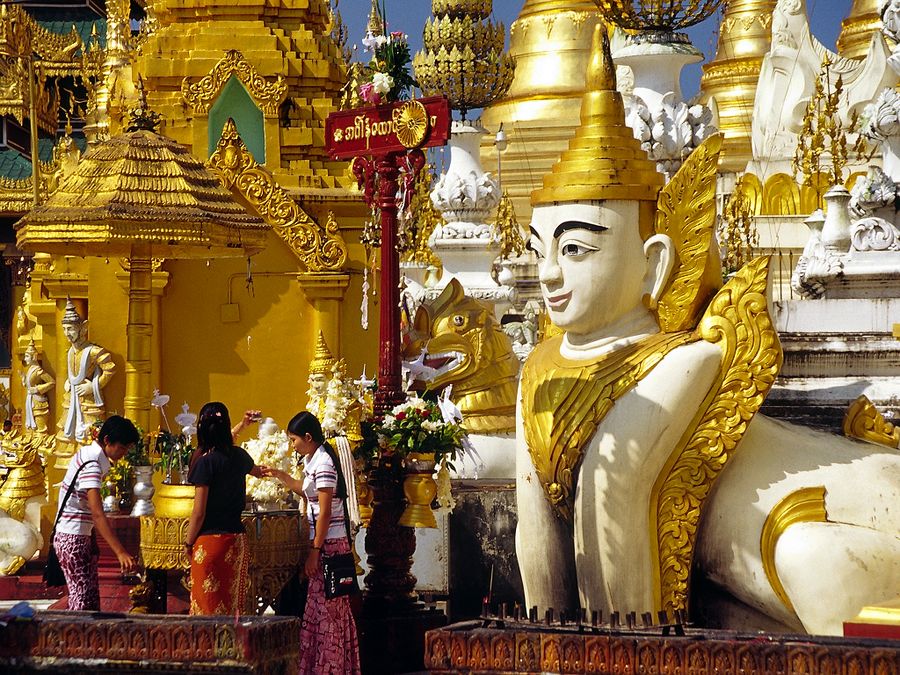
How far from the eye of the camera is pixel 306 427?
807 centimetres

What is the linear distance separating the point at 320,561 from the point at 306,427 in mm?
632

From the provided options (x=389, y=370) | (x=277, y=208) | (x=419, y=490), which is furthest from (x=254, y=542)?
(x=277, y=208)

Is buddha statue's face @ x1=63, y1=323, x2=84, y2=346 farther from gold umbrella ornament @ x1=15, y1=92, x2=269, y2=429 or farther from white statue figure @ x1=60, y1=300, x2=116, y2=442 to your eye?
gold umbrella ornament @ x1=15, y1=92, x2=269, y2=429

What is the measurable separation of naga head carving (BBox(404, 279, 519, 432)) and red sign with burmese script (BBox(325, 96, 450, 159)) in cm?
175

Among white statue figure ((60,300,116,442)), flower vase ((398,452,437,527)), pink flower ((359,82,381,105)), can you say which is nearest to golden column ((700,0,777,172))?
white statue figure ((60,300,116,442))

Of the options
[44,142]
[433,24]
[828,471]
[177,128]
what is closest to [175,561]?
[828,471]

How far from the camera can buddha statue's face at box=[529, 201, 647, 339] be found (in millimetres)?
7750

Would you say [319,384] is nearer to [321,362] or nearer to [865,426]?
[321,362]

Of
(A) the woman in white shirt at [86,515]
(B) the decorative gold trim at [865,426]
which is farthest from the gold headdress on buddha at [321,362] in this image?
(B) the decorative gold trim at [865,426]

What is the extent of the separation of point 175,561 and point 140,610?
1.41 feet

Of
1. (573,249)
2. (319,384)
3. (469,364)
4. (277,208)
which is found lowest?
(319,384)

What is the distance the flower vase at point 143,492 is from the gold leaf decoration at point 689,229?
12.1 ft

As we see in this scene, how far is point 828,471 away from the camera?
7.49 m

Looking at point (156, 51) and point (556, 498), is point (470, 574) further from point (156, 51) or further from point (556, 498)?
point (156, 51)
